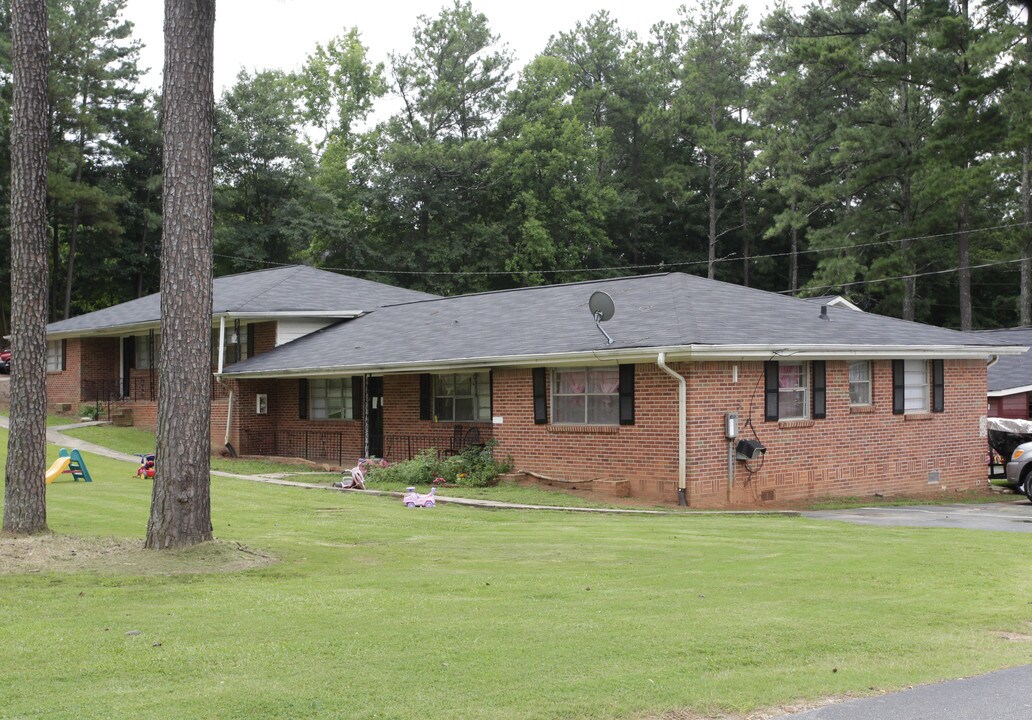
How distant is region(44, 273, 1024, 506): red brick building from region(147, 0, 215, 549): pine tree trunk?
9736 millimetres

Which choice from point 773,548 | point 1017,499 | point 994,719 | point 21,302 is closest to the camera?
point 994,719

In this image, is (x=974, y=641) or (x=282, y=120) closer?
(x=974, y=641)

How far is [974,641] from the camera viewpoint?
315 inches

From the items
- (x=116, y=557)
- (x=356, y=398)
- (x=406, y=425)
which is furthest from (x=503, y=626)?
(x=356, y=398)

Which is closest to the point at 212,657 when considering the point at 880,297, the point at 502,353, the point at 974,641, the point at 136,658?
the point at 136,658

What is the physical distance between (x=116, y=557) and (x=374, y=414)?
16.7 metres

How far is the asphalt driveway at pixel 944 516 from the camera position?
1650 cm

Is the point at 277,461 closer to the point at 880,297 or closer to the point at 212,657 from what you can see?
the point at 212,657

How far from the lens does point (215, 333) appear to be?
32281 mm

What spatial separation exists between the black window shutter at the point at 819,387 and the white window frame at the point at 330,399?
12.2 metres

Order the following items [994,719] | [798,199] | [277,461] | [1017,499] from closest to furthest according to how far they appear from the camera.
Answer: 1. [994,719]
2. [1017,499]
3. [277,461]
4. [798,199]

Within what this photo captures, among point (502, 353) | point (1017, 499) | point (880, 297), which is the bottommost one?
point (1017, 499)

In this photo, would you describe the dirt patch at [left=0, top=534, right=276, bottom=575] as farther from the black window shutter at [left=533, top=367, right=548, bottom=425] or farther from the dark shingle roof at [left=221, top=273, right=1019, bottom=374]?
the black window shutter at [left=533, top=367, right=548, bottom=425]

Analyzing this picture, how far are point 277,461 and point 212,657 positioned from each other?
68.1ft
